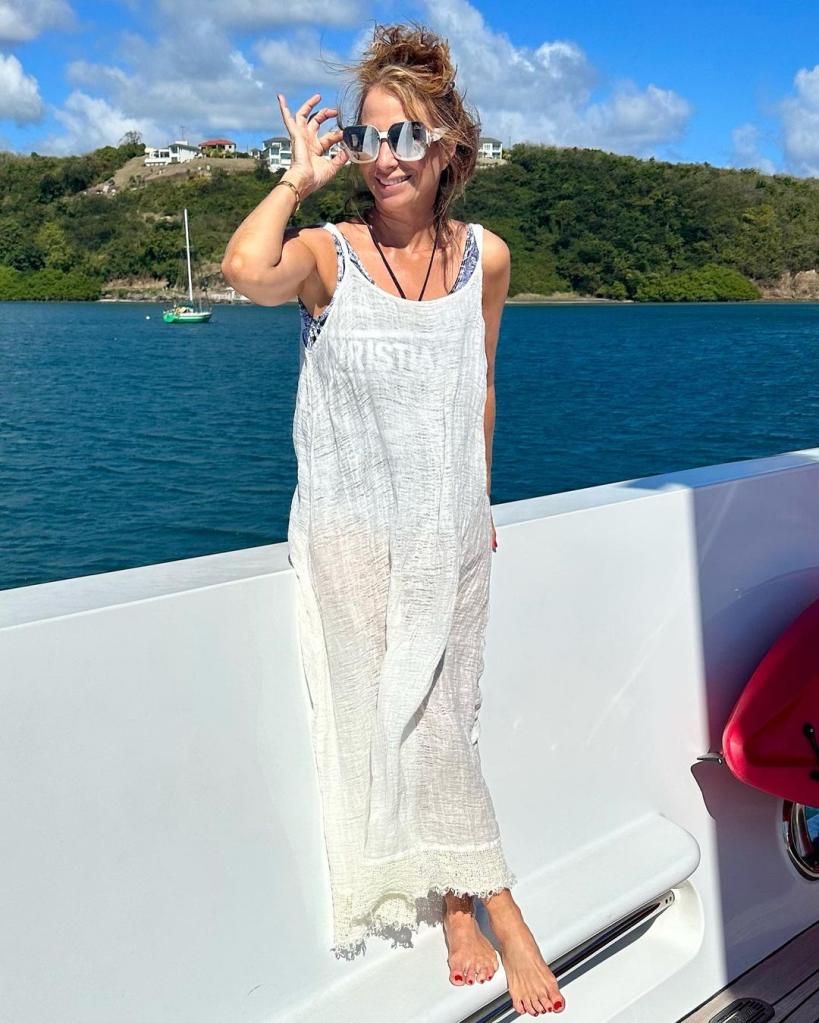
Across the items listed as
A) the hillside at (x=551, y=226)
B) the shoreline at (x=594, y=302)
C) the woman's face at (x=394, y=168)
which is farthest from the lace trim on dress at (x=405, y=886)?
the shoreline at (x=594, y=302)

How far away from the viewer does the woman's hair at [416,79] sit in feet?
4.45

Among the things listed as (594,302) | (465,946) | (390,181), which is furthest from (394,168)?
(594,302)

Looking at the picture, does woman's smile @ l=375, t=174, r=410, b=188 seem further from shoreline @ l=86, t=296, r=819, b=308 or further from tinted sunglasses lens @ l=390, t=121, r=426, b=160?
shoreline @ l=86, t=296, r=819, b=308

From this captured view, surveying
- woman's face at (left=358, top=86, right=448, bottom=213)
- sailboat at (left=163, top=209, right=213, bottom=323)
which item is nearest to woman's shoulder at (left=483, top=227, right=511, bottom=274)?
woman's face at (left=358, top=86, right=448, bottom=213)

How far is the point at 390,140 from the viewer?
4.41ft

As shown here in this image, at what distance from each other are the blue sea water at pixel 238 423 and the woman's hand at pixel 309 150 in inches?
92.1

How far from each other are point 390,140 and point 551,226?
194 feet

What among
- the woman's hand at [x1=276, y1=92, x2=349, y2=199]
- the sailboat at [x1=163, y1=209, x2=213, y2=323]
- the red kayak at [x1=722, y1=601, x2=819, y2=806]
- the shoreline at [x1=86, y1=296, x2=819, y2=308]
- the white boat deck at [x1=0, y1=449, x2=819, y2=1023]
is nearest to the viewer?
the white boat deck at [x1=0, y1=449, x2=819, y2=1023]

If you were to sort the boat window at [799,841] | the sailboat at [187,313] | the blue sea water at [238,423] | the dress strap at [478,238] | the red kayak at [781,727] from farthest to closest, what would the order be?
1. the sailboat at [187,313]
2. the blue sea water at [238,423]
3. the boat window at [799,841]
4. the red kayak at [781,727]
5. the dress strap at [478,238]

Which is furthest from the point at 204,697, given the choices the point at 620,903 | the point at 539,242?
the point at 539,242

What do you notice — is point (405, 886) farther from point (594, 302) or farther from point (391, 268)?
point (594, 302)

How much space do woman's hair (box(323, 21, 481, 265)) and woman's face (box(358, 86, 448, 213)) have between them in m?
0.01

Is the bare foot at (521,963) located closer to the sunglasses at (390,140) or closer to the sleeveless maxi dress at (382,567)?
the sleeveless maxi dress at (382,567)

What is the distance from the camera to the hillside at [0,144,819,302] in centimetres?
5919
